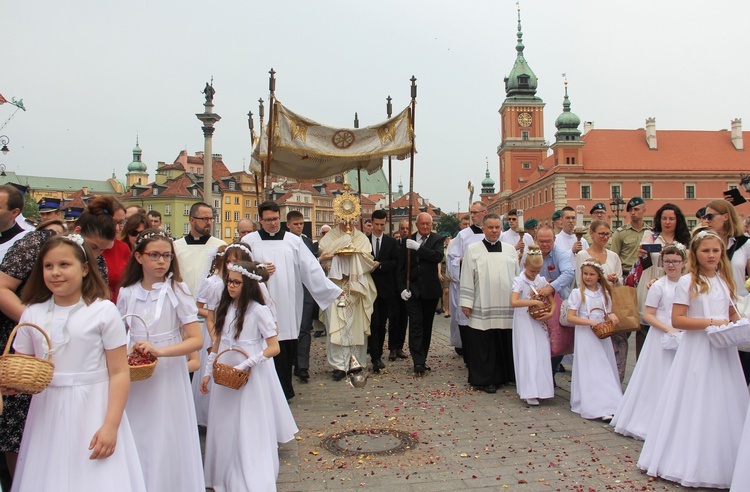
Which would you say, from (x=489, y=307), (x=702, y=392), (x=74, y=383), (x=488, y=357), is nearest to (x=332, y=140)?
(x=489, y=307)

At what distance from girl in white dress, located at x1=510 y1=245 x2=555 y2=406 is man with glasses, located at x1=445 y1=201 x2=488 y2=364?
174cm

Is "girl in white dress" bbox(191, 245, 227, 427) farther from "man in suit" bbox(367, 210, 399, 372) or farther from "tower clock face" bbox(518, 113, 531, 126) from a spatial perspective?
"tower clock face" bbox(518, 113, 531, 126)

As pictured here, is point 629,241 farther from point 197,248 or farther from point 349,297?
point 197,248

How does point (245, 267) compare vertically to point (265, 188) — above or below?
below

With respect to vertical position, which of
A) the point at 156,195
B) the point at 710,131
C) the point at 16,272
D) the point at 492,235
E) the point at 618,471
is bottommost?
the point at 618,471

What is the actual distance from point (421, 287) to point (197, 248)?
11.0ft

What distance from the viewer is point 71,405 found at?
3.07 metres

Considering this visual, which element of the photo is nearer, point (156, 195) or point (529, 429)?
point (529, 429)

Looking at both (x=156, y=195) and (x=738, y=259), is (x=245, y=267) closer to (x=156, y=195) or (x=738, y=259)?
(x=738, y=259)

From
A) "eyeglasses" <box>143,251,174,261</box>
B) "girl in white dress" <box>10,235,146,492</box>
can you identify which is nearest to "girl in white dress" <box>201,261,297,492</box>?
"eyeglasses" <box>143,251,174,261</box>

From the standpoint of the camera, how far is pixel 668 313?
5656 mm

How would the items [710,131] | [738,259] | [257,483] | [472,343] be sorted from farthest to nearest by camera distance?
1. [710,131]
2. [472,343]
3. [738,259]
4. [257,483]

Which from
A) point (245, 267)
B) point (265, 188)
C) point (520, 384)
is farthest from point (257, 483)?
point (265, 188)

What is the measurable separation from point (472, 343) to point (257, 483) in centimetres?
412
